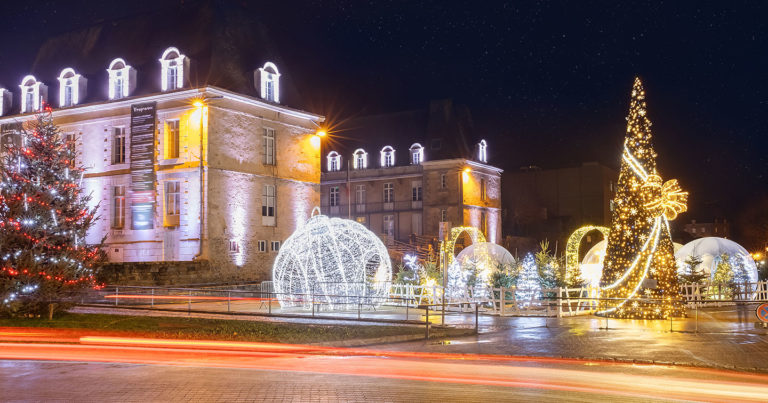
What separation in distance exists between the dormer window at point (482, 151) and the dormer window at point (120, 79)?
34673mm

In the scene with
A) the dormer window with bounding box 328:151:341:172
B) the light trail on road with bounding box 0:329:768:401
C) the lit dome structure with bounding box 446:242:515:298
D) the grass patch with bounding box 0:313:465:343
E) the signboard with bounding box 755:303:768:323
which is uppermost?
the dormer window with bounding box 328:151:341:172

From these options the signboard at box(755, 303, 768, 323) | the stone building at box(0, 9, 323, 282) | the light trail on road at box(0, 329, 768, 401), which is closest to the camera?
the light trail on road at box(0, 329, 768, 401)

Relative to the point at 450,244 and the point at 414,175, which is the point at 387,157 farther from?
the point at 450,244

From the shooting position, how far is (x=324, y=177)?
242ft

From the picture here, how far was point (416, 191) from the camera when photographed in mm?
70250

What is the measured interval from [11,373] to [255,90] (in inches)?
1371

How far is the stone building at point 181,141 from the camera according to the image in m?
43.2

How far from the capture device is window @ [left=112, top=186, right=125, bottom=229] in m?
45.3

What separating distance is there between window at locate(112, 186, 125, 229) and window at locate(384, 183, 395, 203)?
99.9 feet

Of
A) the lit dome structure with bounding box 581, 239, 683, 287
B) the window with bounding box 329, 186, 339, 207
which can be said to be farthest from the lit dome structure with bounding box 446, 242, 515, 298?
the window with bounding box 329, 186, 339, 207

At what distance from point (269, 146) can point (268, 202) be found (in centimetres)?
351

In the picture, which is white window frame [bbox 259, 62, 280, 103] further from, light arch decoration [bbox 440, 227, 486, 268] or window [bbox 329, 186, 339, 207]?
window [bbox 329, 186, 339, 207]

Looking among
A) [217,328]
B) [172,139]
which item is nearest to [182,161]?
[172,139]

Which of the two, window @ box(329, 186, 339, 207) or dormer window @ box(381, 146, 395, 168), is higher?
dormer window @ box(381, 146, 395, 168)
